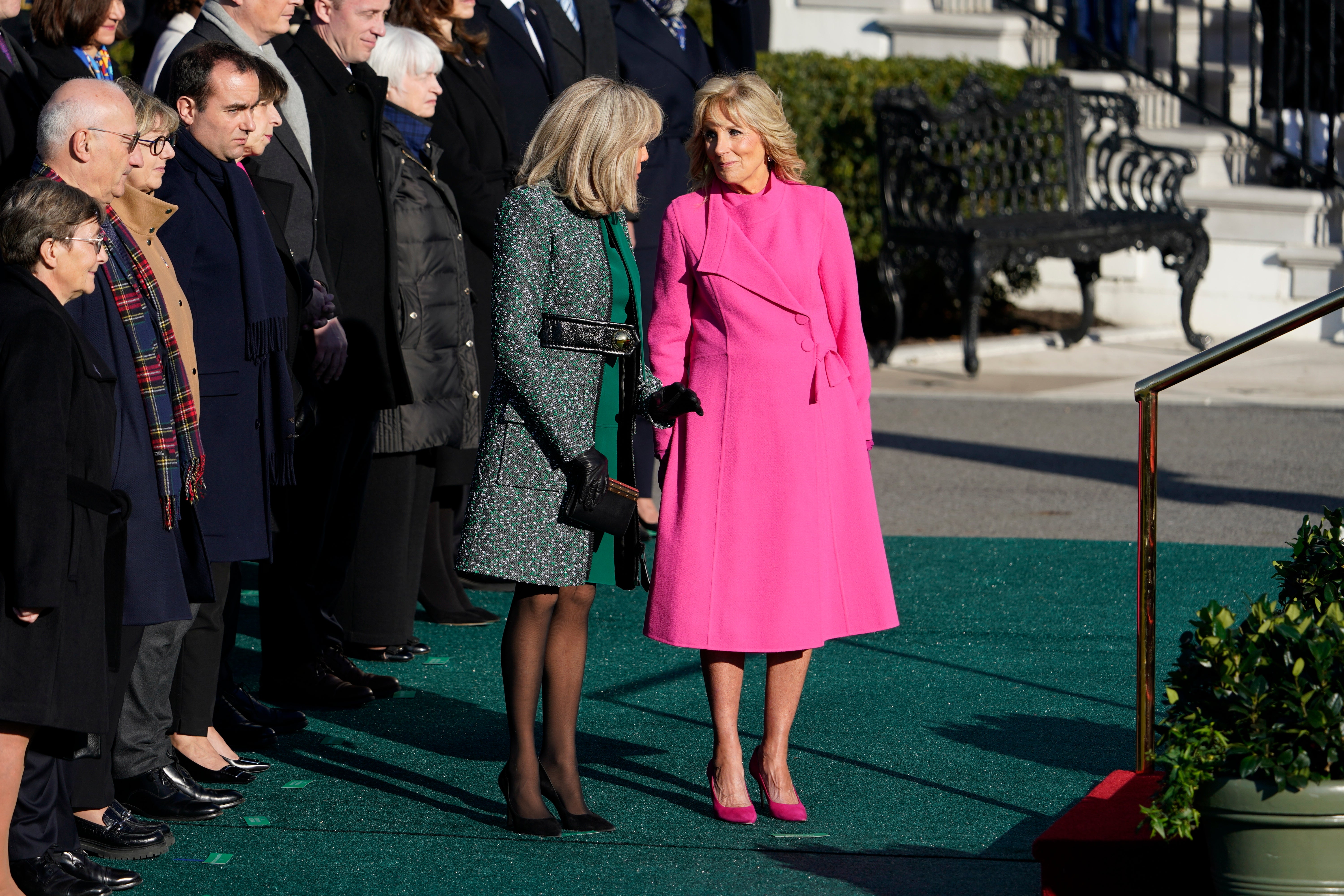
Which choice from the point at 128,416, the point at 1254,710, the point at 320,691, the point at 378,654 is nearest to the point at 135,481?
the point at 128,416

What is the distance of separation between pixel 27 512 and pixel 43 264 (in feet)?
1.72

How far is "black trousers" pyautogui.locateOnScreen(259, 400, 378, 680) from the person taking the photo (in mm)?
5496

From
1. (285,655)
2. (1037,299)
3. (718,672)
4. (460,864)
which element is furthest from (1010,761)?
(1037,299)

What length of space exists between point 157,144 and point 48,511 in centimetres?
107

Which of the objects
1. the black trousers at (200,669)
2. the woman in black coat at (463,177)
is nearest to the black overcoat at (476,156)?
the woman in black coat at (463,177)

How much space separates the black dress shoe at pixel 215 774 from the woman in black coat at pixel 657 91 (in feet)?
9.51

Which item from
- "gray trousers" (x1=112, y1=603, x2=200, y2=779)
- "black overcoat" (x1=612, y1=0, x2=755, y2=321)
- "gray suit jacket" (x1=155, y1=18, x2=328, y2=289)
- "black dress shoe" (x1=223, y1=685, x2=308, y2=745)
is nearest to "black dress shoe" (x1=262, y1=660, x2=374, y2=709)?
"black dress shoe" (x1=223, y1=685, x2=308, y2=745)

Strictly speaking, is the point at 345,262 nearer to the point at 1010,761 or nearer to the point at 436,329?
the point at 436,329

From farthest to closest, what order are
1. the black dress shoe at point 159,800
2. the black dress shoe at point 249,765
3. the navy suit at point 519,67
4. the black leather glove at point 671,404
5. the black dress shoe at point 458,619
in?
the navy suit at point 519,67, the black dress shoe at point 458,619, the black dress shoe at point 249,765, the black dress shoe at point 159,800, the black leather glove at point 671,404

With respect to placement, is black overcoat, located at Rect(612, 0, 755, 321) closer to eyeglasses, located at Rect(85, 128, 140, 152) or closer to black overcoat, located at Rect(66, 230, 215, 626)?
eyeglasses, located at Rect(85, 128, 140, 152)

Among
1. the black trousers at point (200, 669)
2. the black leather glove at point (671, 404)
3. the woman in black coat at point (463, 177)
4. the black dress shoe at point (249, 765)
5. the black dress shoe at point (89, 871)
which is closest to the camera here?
the black dress shoe at point (89, 871)

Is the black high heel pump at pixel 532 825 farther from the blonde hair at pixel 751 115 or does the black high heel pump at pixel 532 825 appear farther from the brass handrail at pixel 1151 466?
the blonde hair at pixel 751 115

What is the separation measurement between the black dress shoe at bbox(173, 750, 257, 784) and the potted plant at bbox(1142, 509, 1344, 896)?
244 cm

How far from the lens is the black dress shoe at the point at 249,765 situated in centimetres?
479
